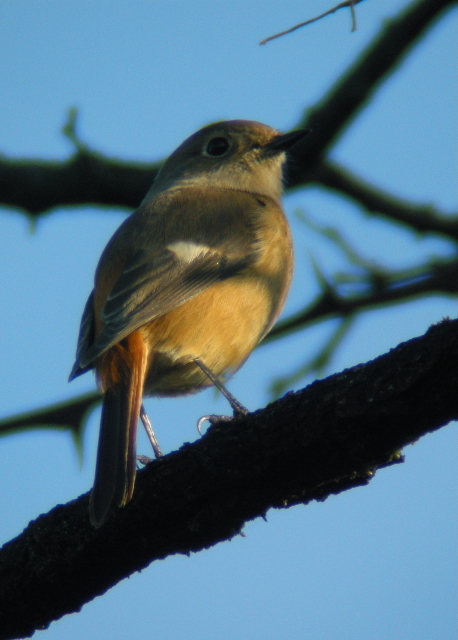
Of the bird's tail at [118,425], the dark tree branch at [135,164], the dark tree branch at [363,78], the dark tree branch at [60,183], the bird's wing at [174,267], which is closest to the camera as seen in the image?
the bird's tail at [118,425]

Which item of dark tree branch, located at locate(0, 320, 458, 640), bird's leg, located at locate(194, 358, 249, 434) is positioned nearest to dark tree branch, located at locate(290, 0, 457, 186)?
bird's leg, located at locate(194, 358, 249, 434)

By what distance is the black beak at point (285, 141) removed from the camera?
17.0 feet

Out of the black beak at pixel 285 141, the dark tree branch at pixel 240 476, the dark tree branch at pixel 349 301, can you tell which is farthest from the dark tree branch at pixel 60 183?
the dark tree branch at pixel 240 476

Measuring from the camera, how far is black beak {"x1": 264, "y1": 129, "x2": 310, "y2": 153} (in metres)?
5.19

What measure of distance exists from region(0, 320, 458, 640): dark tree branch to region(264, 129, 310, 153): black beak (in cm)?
243

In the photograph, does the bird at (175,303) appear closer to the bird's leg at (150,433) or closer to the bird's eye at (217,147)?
the bird's leg at (150,433)

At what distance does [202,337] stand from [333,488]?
1.60 meters

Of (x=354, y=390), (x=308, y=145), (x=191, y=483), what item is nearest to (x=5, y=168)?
(x=308, y=145)

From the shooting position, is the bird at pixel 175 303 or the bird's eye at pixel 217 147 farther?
the bird's eye at pixel 217 147

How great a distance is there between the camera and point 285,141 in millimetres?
5789

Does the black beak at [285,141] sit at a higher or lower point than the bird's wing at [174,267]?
higher

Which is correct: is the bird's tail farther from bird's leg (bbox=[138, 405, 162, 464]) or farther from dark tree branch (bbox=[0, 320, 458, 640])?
bird's leg (bbox=[138, 405, 162, 464])

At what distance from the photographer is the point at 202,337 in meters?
4.61

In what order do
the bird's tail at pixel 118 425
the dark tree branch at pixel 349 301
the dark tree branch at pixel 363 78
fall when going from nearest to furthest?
the dark tree branch at pixel 349 301 → the bird's tail at pixel 118 425 → the dark tree branch at pixel 363 78
